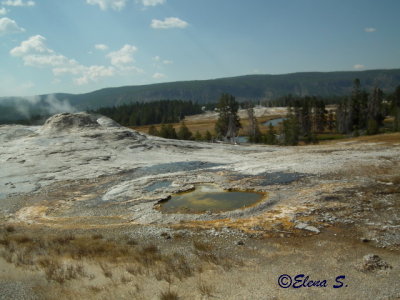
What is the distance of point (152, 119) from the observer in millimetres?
175125

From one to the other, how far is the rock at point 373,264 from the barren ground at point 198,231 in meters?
0.04

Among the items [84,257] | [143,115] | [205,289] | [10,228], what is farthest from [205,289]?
[143,115]

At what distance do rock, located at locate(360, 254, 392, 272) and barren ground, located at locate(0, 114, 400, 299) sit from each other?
4 cm

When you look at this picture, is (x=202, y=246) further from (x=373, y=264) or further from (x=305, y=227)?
(x=373, y=264)

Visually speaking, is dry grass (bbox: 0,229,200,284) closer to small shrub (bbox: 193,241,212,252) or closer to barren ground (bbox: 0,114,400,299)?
barren ground (bbox: 0,114,400,299)

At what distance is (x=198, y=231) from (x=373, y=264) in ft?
33.3

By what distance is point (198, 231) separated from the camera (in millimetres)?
18828

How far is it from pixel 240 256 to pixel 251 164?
82.6ft

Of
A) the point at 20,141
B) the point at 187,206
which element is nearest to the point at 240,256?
the point at 187,206

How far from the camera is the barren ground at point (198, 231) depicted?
11539 mm

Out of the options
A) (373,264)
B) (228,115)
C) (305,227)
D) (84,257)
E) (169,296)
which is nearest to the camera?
(169,296)

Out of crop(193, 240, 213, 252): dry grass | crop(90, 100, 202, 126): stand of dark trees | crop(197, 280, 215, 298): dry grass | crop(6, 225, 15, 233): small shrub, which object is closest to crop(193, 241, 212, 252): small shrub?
crop(193, 240, 213, 252): dry grass

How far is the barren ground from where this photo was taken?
1154 cm

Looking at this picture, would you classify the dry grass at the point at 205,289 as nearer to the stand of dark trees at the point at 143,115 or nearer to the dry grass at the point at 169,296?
the dry grass at the point at 169,296
